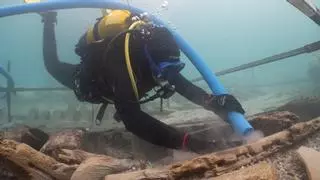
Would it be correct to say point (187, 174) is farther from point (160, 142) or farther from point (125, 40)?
point (125, 40)

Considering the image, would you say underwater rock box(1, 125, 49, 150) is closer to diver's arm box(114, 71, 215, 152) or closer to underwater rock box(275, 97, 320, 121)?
diver's arm box(114, 71, 215, 152)

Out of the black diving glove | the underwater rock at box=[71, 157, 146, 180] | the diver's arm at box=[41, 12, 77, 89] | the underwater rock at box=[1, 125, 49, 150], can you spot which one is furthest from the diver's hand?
the underwater rock at box=[71, 157, 146, 180]

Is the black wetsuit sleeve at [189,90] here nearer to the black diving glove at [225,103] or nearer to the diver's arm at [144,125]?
the black diving glove at [225,103]

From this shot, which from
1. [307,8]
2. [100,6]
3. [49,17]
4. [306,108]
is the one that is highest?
[100,6]

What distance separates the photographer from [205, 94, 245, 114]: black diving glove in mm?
3766

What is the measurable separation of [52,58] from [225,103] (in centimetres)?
337

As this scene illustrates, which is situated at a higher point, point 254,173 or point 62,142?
point 254,173

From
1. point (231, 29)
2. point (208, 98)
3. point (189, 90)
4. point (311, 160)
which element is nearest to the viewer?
point (311, 160)

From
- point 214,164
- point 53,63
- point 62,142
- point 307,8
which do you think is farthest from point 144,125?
point 53,63

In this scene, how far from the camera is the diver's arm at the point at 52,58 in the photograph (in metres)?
5.57

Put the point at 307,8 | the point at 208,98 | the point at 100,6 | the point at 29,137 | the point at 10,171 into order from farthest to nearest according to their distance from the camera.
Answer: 1. the point at 307,8
2. the point at 100,6
3. the point at 208,98
4. the point at 29,137
5. the point at 10,171

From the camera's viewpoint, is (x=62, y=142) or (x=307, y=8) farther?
(x=307, y=8)

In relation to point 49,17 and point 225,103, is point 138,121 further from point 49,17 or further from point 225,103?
point 49,17

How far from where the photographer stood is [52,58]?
5.89 metres
